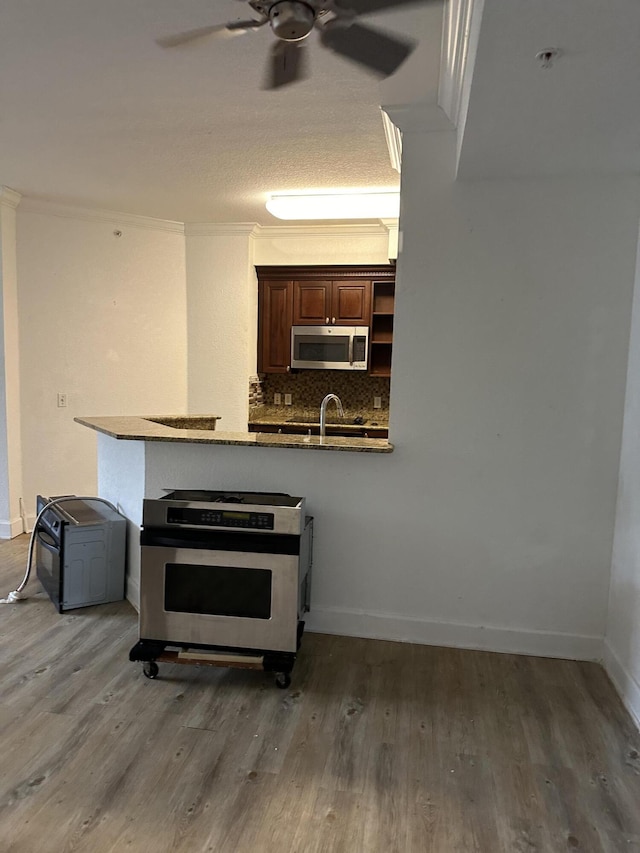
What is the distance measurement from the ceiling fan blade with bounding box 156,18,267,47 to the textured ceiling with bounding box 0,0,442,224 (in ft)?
0.17

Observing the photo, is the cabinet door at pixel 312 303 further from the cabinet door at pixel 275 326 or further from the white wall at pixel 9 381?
the white wall at pixel 9 381

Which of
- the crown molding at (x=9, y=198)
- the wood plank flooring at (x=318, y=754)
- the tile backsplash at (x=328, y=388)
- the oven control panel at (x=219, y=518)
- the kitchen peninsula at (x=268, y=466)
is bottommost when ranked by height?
the wood plank flooring at (x=318, y=754)

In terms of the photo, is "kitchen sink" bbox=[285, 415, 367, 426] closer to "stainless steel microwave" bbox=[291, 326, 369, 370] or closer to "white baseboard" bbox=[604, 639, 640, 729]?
"stainless steel microwave" bbox=[291, 326, 369, 370]

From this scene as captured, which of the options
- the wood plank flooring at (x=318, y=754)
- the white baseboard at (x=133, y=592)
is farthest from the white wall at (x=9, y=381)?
the wood plank flooring at (x=318, y=754)

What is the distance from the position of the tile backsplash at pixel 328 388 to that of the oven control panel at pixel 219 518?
3074 mm

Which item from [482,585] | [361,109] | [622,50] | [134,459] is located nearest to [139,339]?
[134,459]

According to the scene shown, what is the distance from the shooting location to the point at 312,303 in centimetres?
514

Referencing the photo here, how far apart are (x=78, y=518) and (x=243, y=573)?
48.6 inches

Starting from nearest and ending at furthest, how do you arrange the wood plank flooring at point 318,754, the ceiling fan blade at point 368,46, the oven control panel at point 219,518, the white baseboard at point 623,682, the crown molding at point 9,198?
the wood plank flooring at point 318,754 < the ceiling fan blade at point 368,46 < the white baseboard at point 623,682 < the oven control panel at point 219,518 < the crown molding at point 9,198

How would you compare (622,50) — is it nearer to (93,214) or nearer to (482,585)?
(482,585)

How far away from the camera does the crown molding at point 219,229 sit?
498cm

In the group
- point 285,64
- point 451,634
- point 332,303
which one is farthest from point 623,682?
point 332,303

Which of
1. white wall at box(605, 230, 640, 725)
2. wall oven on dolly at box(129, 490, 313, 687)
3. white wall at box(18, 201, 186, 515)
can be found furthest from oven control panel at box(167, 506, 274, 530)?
white wall at box(18, 201, 186, 515)

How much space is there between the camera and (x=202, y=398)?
204 inches
